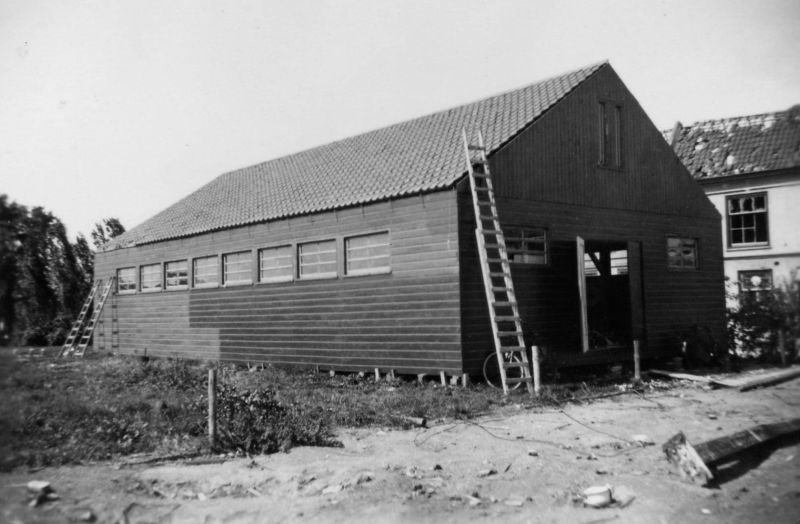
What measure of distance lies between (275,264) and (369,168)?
3.57 m

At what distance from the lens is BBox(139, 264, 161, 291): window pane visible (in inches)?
864

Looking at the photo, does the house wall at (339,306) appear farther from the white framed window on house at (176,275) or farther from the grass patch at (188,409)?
the grass patch at (188,409)

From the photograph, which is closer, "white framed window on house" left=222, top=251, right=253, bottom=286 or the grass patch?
the grass patch

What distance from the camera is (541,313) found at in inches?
575

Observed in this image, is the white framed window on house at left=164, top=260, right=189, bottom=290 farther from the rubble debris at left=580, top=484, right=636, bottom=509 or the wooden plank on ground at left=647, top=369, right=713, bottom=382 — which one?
the rubble debris at left=580, top=484, right=636, bottom=509

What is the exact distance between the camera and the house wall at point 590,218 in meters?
14.1

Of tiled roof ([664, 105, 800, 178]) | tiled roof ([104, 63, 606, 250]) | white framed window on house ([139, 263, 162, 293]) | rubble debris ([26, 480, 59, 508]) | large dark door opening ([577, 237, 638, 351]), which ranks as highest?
tiled roof ([104, 63, 606, 250])

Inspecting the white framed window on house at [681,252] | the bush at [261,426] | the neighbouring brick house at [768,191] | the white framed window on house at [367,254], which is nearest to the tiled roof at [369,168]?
the white framed window on house at [367,254]

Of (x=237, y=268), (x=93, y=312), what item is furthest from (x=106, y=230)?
(x=237, y=268)

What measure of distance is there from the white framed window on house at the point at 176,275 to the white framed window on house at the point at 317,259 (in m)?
5.75

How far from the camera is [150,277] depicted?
2241cm

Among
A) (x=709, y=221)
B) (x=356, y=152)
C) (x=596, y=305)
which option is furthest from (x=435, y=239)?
(x=709, y=221)

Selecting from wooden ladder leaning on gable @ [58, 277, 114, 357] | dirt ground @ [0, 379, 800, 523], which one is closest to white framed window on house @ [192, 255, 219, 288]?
wooden ladder leaning on gable @ [58, 277, 114, 357]

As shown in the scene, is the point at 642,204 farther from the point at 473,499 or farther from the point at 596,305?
the point at 473,499
